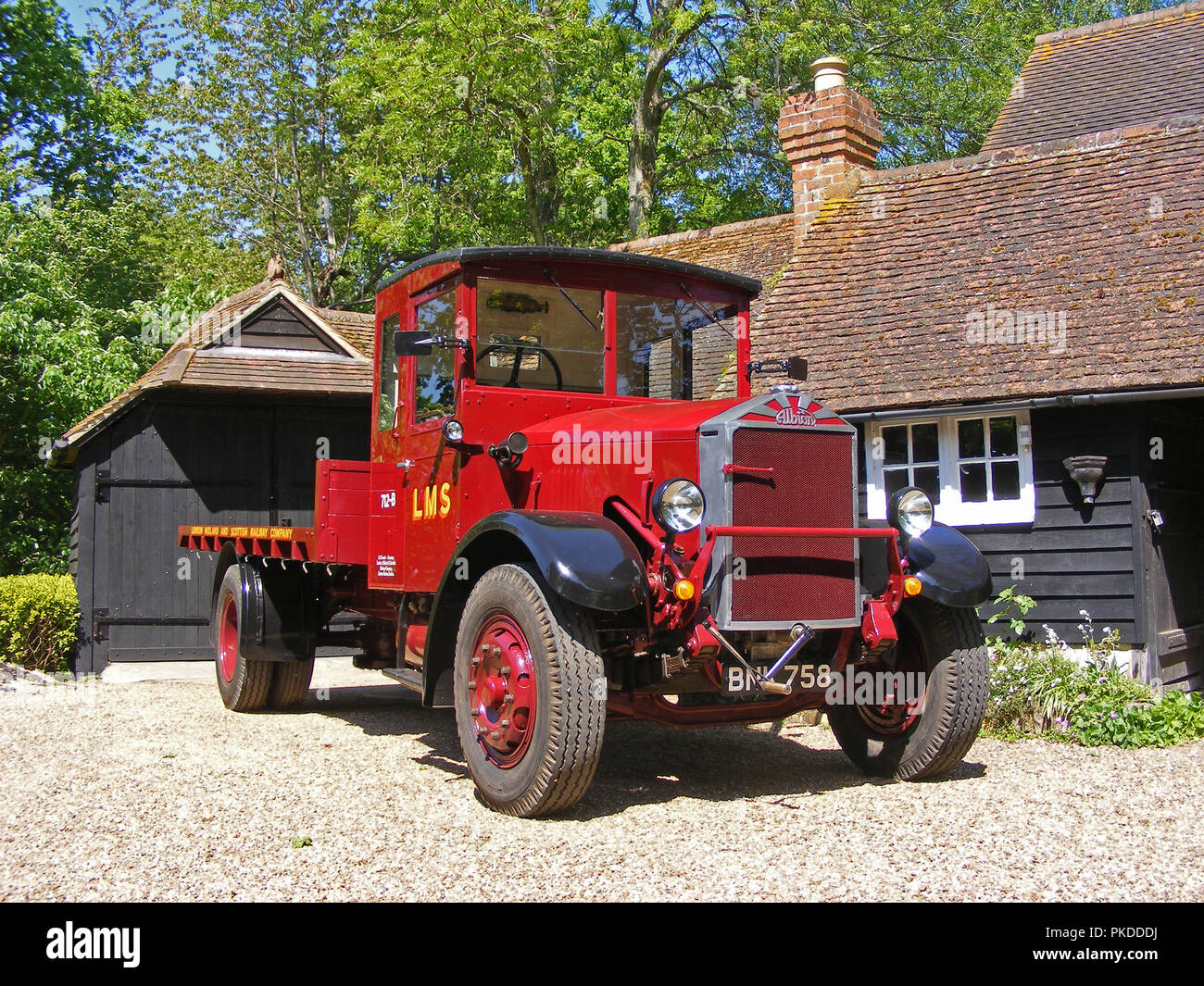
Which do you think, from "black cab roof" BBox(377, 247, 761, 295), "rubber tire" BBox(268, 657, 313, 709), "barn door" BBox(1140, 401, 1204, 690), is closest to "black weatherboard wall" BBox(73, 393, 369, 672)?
"rubber tire" BBox(268, 657, 313, 709)

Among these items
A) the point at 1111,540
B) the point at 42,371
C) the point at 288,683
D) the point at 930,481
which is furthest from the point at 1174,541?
the point at 42,371

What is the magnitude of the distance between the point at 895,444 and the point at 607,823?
6471 millimetres

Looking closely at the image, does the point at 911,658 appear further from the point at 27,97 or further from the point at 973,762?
the point at 27,97

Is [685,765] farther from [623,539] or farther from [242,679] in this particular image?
[242,679]

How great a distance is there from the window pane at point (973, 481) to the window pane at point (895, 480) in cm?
53

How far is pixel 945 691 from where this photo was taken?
5.70m

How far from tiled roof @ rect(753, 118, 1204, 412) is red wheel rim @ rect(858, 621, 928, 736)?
3.89 metres

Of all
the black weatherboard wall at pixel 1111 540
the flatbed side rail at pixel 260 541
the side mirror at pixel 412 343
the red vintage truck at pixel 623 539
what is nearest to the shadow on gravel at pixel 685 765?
the red vintage truck at pixel 623 539

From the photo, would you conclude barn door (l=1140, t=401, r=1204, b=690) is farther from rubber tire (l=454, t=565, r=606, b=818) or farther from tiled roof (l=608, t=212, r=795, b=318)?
rubber tire (l=454, t=565, r=606, b=818)

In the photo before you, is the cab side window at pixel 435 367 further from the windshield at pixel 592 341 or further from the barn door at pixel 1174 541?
the barn door at pixel 1174 541

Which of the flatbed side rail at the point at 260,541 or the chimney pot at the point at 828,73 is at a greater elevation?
the chimney pot at the point at 828,73

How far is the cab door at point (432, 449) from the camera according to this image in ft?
20.2

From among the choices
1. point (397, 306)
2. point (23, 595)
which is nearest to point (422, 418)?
point (397, 306)

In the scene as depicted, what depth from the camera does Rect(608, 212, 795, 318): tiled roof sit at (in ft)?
44.7
